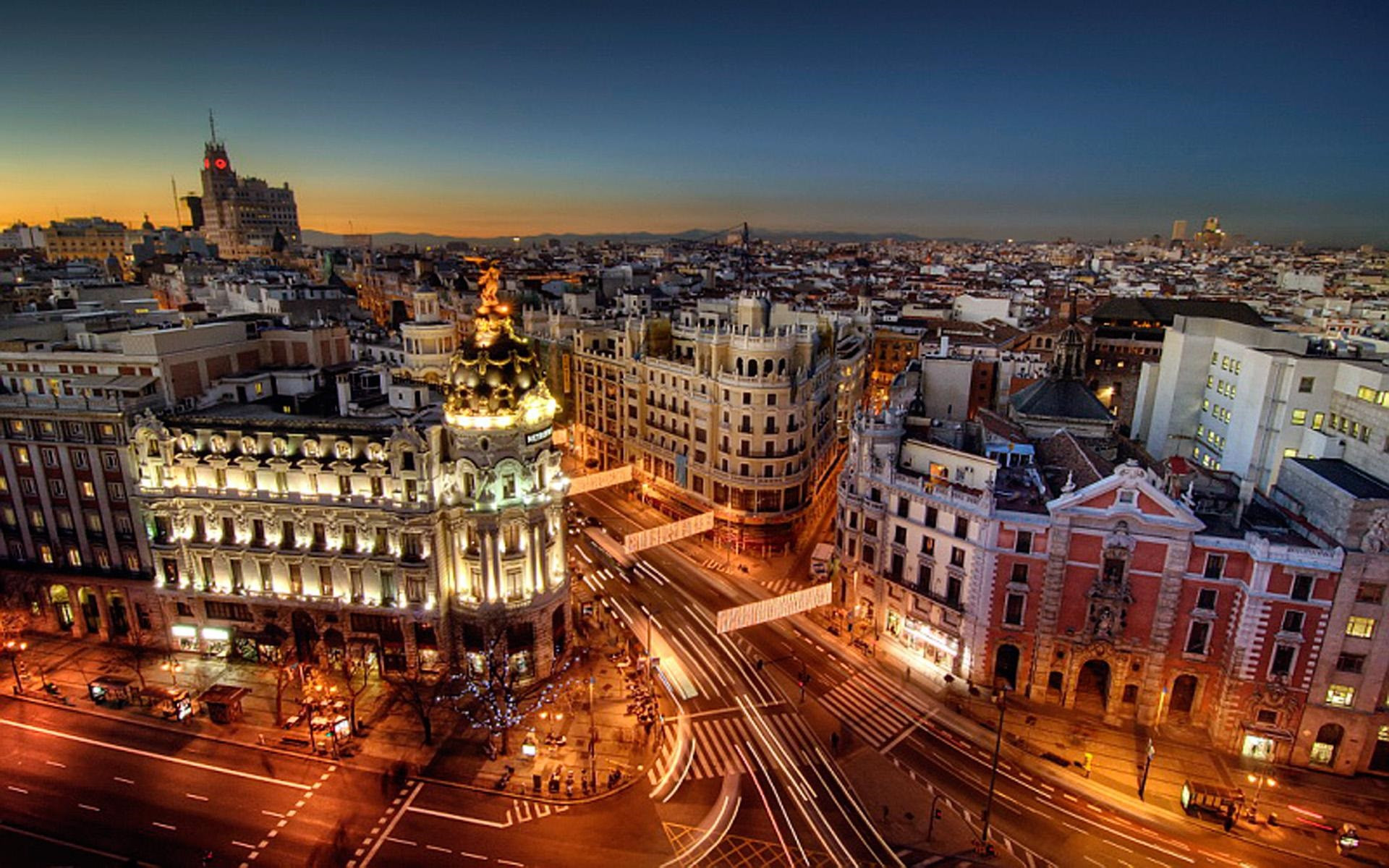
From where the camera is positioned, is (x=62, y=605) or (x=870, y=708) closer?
(x=870, y=708)

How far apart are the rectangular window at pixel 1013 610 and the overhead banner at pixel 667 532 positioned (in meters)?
38.8

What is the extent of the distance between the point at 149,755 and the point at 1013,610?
77859mm

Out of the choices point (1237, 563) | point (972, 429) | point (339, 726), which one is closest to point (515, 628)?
point (339, 726)

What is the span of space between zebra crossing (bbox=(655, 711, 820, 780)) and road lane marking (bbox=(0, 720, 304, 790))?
31685 millimetres

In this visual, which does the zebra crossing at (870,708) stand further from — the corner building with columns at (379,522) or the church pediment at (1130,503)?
the corner building with columns at (379,522)

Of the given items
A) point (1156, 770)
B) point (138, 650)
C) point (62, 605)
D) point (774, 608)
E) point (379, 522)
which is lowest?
point (1156, 770)

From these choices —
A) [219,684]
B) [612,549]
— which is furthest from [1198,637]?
[219,684]

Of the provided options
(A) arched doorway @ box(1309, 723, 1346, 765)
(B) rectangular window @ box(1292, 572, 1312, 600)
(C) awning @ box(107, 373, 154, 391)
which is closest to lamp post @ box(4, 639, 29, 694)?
(C) awning @ box(107, 373, 154, 391)

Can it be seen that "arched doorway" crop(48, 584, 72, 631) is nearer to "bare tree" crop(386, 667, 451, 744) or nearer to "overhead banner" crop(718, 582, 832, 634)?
"bare tree" crop(386, 667, 451, 744)

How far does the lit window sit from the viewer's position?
6253 cm

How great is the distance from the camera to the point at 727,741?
66.4m

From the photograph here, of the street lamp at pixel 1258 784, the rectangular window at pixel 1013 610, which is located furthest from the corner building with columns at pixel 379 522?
the street lamp at pixel 1258 784

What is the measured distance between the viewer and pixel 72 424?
248ft

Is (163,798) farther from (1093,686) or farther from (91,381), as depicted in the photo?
(1093,686)
